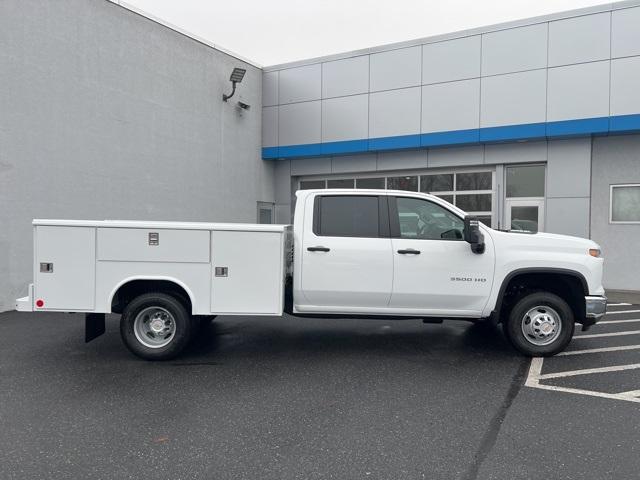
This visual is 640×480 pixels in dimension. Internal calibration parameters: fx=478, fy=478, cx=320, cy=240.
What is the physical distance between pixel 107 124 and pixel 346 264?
313 inches

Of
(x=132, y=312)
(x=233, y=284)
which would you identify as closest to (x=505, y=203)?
(x=233, y=284)

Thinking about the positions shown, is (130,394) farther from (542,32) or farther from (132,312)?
(542,32)

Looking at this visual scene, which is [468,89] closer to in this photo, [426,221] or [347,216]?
[426,221]

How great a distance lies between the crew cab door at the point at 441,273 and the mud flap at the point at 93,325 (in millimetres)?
3675

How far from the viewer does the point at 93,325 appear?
19.5 feet

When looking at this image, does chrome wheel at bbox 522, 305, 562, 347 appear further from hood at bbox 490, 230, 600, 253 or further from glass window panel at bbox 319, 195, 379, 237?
glass window panel at bbox 319, 195, 379, 237

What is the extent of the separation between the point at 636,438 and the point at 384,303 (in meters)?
2.82

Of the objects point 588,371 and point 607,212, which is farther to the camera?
point 607,212

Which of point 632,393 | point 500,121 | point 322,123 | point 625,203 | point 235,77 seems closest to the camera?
point 632,393

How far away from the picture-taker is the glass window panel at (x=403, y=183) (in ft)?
48.1

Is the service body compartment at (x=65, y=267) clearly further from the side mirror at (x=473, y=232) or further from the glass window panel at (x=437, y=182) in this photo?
the glass window panel at (x=437, y=182)

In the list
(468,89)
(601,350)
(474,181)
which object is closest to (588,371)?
(601,350)

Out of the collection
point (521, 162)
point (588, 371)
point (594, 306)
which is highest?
point (521, 162)

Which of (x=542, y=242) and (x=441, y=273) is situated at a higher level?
(x=542, y=242)
